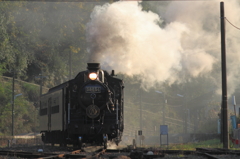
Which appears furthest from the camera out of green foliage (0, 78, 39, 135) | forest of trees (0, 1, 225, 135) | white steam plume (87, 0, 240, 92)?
forest of trees (0, 1, 225, 135)

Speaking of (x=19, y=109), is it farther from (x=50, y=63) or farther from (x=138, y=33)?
(x=138, y=33)

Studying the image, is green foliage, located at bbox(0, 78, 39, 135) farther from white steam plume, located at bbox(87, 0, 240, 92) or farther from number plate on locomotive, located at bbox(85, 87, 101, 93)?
number plate on locomotive, located at bbox(85, 87, 101, 93)

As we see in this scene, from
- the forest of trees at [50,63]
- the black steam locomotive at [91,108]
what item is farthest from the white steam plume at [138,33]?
the forest of trees at [50,63]

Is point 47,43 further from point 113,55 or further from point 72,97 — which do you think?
point 72,97

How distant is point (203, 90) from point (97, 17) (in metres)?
74.2

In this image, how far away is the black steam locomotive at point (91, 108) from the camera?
19781mm

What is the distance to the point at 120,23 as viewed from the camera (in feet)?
95.0


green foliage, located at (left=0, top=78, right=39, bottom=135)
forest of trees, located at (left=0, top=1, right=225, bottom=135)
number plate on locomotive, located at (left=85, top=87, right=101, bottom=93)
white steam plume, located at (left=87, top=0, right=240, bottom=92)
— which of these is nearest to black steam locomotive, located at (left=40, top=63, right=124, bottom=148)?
number plate on locomotive, located at (left=85, top=87, right=101, bottom=93)

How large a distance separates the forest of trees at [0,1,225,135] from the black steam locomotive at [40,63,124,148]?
29801 millimetres

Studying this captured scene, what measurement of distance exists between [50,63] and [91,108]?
172ft

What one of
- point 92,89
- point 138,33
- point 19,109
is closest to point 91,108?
point 92,89

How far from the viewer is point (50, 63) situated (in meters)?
71.2

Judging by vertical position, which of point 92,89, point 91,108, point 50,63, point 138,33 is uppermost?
point 50,63

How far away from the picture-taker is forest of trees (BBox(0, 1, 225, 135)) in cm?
5931
